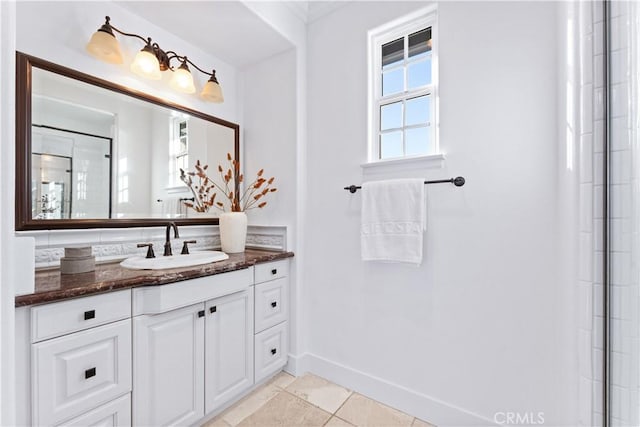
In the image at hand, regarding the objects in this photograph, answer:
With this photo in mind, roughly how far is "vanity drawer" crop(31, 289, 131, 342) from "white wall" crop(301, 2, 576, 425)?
4.04 ft

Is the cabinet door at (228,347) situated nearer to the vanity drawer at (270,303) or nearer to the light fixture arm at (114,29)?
the vanity drawer at (270,303)

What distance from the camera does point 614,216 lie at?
2.06 feet

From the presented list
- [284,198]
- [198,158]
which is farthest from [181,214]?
[284,198]

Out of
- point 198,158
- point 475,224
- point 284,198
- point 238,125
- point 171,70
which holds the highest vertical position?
Result: point 171,70

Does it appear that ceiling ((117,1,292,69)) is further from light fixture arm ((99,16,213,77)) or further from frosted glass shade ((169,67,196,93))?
frosted glass shade ((169,67,196,93))

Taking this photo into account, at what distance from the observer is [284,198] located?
216 centimetres

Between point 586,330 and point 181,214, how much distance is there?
209cm

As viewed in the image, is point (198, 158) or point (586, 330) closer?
point (586, 330)

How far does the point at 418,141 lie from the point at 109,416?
2.02 metres

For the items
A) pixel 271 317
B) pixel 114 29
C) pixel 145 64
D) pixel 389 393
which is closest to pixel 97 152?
pixel 145 64

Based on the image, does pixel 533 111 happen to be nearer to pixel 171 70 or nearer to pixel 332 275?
pixel 332 275

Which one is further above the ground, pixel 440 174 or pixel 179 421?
pixel 440 174

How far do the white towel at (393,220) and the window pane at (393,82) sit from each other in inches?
25.0

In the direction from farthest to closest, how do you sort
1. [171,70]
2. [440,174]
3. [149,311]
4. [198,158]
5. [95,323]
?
[198,158], [171,70], [440,174], [149,311], [95,323]
